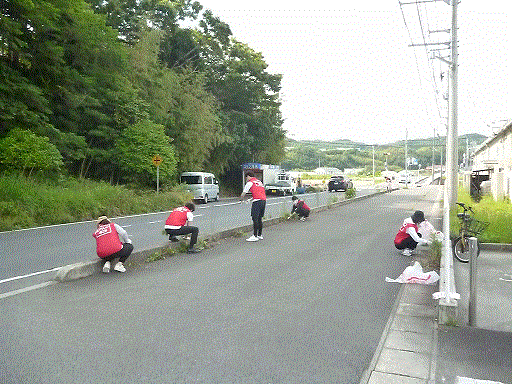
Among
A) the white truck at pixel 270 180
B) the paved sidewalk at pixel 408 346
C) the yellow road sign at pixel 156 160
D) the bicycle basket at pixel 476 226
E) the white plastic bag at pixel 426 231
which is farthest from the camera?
the white truck at pixel 270 180

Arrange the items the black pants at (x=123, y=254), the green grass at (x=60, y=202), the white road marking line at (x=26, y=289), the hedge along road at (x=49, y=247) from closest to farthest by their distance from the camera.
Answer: the white road marking line at (x=26, y=289), the black pants at (x=123, y=254), the hedge along road at (x=49, y=247), the green grass at (x=60, y=202)

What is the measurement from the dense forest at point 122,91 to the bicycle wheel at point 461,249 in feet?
47.2

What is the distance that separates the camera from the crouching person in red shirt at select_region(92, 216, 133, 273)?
7.28m

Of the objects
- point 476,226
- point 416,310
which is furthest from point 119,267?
point 476,226

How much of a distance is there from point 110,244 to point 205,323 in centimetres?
294

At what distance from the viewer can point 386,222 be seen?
54.7ft

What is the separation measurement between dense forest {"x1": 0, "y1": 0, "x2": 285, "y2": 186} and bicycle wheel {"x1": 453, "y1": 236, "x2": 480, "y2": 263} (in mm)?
14380

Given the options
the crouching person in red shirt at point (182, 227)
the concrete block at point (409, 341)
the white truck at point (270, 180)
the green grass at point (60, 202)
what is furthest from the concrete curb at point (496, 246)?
the white truck at point (270, 180)

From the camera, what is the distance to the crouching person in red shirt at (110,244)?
23.9 ft

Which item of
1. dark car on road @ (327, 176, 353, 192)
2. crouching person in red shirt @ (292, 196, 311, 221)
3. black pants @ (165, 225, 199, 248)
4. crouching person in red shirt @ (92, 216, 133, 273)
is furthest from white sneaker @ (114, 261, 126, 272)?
dark car on road @ (327, 176, 353, 192)

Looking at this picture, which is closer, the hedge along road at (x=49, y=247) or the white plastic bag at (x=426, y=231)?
the hedge along road at (x=49, y=247)

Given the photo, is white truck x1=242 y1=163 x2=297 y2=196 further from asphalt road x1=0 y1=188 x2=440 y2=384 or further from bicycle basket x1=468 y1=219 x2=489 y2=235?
asphalt road x1=0 y1=188 x2=440 y2=384

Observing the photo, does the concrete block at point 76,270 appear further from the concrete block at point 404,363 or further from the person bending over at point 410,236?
the person bending over at point 410,236

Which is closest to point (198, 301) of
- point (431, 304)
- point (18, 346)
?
point (18, 346)
